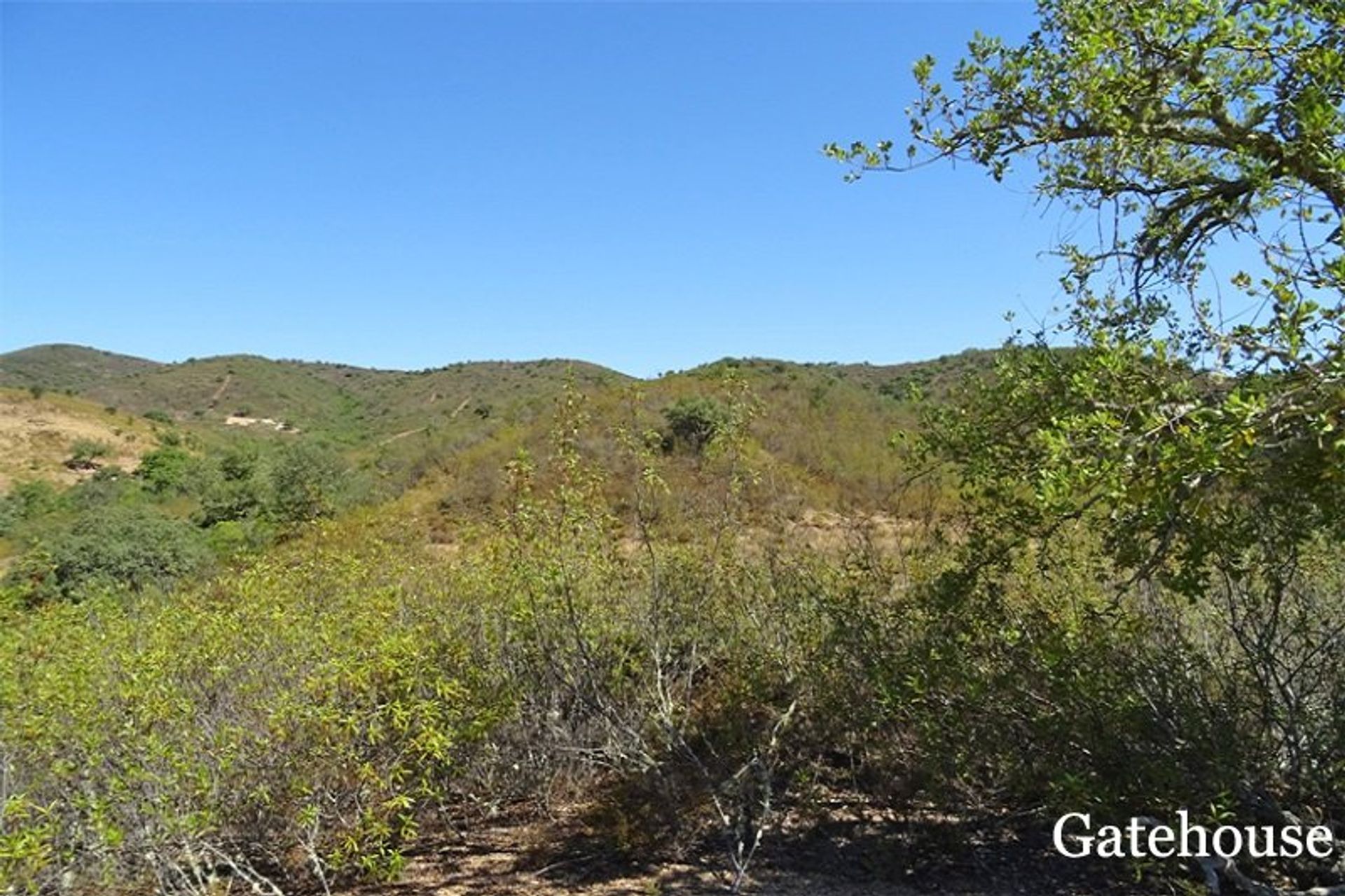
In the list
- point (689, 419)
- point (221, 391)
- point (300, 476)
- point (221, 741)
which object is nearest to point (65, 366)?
point (221, 391)

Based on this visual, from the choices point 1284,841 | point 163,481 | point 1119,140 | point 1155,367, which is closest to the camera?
point 1155,367

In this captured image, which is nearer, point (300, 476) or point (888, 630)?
point (888, 630)

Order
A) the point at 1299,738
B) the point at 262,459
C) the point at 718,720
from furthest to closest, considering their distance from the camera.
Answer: the point at 262,459 < the point at 718,720 < the point at 1299,738

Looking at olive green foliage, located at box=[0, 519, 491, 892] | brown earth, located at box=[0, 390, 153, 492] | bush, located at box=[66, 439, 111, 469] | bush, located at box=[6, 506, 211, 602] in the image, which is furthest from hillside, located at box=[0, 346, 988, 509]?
bush, located at box=[66, 439, 111, 469]

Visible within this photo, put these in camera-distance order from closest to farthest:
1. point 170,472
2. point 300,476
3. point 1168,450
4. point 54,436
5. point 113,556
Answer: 1. point 1168,450
2. point 113,556
3. point 300,476
4. point 170,472
5. point 54,436

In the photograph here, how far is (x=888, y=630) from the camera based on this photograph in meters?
5.37

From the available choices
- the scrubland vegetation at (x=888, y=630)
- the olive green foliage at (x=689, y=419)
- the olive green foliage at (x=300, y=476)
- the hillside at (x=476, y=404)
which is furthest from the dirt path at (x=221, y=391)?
the scrubland vegetation at (x=888, y=630)

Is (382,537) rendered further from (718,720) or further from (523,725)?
(718,720)

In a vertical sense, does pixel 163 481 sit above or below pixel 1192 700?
above

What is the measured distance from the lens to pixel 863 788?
5766 mm

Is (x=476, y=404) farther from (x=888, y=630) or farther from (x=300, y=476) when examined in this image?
(x=888, y=630)

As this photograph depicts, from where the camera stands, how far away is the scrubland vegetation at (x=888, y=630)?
3418 mm

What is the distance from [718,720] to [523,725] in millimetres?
1397

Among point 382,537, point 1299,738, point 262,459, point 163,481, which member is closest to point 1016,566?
point 1299,738
